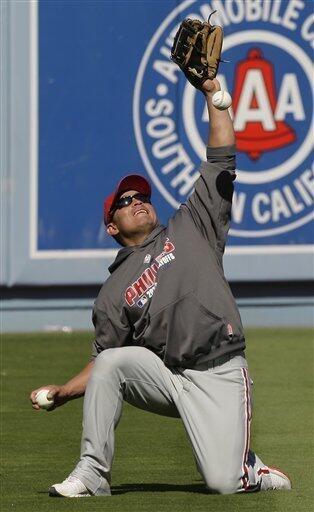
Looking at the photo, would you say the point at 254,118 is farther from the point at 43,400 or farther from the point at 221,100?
the point at 43,400

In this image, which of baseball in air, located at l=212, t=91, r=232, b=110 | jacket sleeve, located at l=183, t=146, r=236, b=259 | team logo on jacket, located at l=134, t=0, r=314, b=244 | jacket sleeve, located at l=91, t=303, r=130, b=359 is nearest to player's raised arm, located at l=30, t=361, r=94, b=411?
jacket sleeve, located at l=91, t=303, r=130, b=359

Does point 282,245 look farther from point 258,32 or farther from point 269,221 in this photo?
point 258,32

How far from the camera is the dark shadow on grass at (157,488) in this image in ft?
18.5

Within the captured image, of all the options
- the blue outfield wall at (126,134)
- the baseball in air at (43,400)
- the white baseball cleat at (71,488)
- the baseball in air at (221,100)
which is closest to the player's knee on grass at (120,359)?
the baseball in air at (43,400)

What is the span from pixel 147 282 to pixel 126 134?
5.52 metres

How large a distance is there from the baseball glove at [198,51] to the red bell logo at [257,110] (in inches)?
212

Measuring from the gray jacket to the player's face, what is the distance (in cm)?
5

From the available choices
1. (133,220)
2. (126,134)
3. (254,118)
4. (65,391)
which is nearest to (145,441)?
(65,391)

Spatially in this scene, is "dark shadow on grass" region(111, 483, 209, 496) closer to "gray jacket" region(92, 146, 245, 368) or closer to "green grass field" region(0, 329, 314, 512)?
"green grass field" region(0, 329, 314, 512)

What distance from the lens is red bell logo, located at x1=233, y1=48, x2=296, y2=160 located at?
11.1m

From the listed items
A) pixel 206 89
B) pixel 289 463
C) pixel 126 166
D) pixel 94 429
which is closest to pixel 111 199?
pixel 206 89

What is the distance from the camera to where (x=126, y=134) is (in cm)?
1097

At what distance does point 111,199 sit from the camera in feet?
19.0

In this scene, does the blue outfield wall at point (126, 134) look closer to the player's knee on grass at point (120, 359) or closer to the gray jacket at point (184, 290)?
the gray jacket at point (184, 290)
